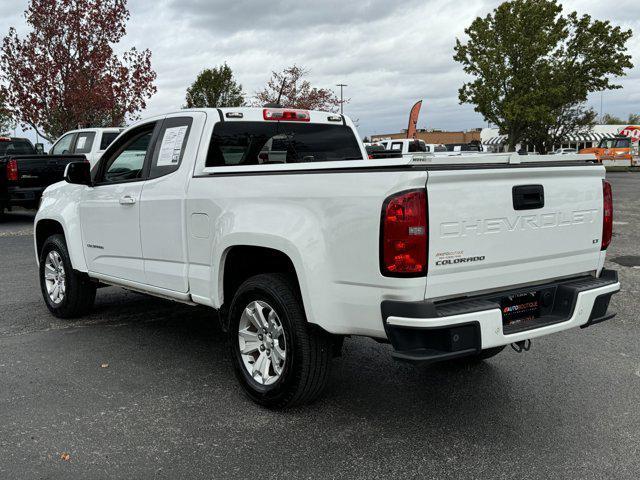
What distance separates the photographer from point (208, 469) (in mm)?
3275

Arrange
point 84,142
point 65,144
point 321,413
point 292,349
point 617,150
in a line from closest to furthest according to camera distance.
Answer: point 292,349 → point 321,413 → point 84,142 → point 65,144 → point 617,150

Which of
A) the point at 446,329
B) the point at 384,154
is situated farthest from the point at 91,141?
the point at 446,329

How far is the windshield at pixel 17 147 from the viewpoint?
16875 millimetres

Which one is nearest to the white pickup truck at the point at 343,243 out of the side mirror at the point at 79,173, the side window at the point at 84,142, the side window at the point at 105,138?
the side mirror at the point at 79,173

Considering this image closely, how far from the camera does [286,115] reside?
515 cm

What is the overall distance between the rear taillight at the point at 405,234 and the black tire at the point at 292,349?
756 millimetres

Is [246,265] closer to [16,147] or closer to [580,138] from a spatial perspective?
[16,147]

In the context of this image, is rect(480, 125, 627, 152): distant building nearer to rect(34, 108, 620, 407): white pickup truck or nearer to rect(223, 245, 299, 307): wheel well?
rect(34, 108, 620, 407): white pickup truck

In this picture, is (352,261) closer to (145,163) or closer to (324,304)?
(324,304)

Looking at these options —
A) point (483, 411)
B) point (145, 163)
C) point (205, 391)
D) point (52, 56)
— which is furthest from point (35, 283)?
point (52, 56)

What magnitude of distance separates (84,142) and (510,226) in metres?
13.5

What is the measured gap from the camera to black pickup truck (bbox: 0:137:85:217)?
44.2 ft

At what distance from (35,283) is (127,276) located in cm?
330

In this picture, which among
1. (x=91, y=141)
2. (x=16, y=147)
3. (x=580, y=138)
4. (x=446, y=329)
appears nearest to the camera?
(x=446, y=329)
